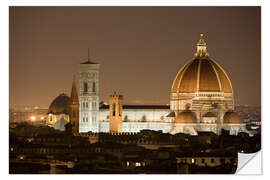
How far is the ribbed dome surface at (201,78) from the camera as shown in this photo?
251 ft

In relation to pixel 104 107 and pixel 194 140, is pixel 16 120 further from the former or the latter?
pixel 104 107

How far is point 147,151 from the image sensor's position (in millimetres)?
58125

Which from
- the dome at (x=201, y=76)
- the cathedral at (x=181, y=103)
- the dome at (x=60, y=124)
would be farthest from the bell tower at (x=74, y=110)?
the dome at (x=201, y=76)

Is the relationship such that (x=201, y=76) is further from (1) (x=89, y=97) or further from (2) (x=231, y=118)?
(1) (x=89, y=97)

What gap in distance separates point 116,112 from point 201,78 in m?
5.26

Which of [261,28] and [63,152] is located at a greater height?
[261,28]

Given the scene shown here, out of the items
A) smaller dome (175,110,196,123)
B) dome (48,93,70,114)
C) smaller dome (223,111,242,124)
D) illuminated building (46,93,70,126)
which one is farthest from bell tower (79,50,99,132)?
smaller dome (223,111,242,124)

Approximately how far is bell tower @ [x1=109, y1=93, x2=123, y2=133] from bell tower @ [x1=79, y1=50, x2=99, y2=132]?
933mm

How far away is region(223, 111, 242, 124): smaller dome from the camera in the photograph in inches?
2857

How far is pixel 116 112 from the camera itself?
7850 centimetres

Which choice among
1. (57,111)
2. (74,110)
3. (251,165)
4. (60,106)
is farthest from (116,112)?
(251,165)
